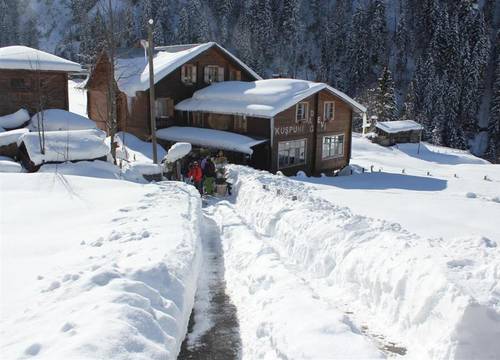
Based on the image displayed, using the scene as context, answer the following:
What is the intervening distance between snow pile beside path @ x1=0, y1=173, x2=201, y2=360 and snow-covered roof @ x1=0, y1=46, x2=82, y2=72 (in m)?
14.5

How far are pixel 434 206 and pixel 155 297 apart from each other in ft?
42.4

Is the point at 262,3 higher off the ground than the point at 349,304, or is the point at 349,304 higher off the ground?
the point at 262,3

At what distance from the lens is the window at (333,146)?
3145 centimetres

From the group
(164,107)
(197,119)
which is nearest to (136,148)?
(164,107)

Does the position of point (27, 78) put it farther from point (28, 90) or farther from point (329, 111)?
point (329, 111)

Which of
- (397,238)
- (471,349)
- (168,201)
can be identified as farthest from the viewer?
(168,201)

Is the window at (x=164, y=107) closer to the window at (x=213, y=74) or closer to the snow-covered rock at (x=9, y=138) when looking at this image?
the window at (x=213, y=74)

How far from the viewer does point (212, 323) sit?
7.36 m

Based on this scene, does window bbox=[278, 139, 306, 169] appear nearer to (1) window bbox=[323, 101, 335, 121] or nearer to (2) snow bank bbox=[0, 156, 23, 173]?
(1) window bbox=[323, 101, 335, 121]

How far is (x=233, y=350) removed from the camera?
258 inches

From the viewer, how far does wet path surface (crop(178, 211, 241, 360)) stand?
21.4 ft

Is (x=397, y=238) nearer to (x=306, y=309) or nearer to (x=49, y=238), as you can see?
(x=306, y=309)

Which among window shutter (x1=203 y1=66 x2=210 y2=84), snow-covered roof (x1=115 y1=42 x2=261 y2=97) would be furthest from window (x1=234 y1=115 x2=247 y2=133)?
window shutter (x1=203 y1=66 x2=210 y2=84)

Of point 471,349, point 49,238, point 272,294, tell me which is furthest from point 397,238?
point 49,238
